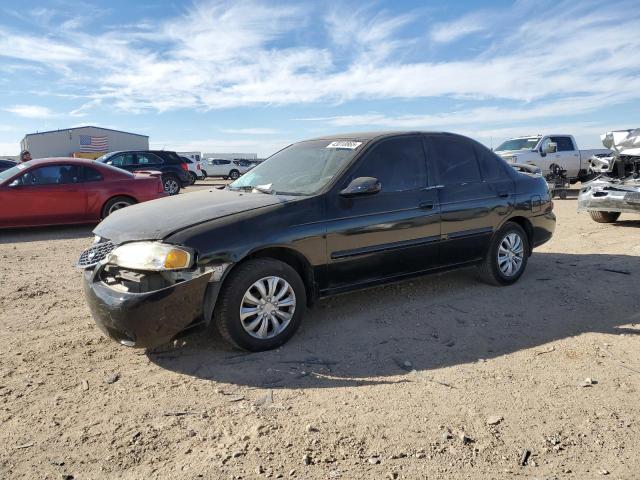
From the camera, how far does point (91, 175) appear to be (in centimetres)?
968

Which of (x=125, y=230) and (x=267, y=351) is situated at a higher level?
(x=125, y=230)

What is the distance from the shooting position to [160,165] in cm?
1858

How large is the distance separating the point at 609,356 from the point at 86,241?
775 cm

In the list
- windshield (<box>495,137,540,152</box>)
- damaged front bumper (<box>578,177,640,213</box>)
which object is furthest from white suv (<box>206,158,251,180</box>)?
damaged front bumper (<box>578,177,640,213</box>)

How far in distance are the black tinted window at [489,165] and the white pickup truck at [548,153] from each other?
35.4ft

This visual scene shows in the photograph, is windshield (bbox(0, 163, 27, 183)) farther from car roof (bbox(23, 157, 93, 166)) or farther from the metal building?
the metal building

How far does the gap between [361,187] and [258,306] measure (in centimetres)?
128

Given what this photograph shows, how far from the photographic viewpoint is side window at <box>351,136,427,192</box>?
15.0 feet

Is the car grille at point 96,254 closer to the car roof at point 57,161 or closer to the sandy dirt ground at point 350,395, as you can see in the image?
Answer: the sandy dirt ground at point 350,395

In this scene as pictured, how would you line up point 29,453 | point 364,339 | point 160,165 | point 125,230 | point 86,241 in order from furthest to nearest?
point 160,165 → point 86,241 → point 364,339 → point 125,230 → point 29,453

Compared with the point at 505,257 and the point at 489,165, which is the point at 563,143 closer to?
the point at 489,165

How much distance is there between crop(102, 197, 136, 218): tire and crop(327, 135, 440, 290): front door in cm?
668

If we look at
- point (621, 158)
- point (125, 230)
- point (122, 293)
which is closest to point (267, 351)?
point (122, 293)

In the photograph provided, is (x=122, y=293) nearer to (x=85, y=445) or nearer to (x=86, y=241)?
Answer: (x=85, y=445)
